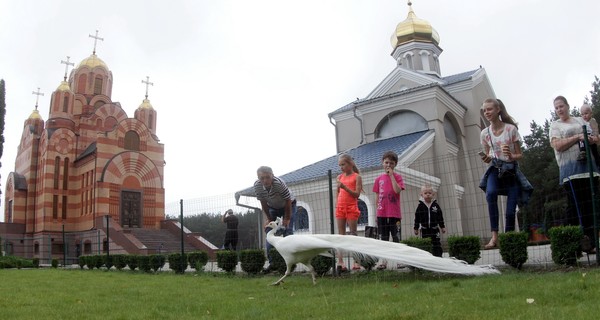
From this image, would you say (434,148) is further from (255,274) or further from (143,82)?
(143,82)

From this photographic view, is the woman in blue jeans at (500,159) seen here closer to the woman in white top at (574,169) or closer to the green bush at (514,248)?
the green bush at (514,248)

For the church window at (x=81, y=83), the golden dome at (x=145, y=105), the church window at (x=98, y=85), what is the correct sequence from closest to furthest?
1. the church window at (x=81, y=83)
2. the church window at (x=98, y=85)
3. the golden dome at (x=145, y=105)

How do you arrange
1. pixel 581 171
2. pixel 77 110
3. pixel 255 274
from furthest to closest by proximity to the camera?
pixel 77 110 → pixel 255 274 → pixel 581 171

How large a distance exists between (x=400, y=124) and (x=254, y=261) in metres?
15.6

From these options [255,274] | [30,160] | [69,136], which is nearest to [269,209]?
[255,274]

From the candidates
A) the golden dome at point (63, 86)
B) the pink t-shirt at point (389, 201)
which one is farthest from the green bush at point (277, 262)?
the golden dome at point (63, 86)

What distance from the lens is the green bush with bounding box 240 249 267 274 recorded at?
29.3ft

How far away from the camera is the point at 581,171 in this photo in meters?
6.46

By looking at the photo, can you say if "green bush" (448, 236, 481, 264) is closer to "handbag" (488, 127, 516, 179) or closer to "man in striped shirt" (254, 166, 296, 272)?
"handbag" (488, 127, 516, 179)

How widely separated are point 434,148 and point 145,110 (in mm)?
26182

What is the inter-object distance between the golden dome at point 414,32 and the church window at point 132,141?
1876 cm

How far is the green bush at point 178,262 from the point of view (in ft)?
34.9

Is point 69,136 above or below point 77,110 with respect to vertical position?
below

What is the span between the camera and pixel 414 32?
30625 millimetres
